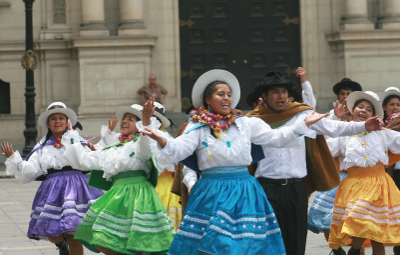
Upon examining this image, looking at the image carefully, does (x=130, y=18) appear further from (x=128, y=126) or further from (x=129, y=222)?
(x=129, y=222)

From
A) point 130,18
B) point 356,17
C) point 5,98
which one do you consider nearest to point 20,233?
point 130,18

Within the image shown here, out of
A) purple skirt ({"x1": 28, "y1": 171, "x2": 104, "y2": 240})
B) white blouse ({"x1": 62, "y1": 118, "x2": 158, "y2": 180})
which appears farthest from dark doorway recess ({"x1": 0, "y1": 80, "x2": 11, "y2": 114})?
white blouse ({"x1": 62, "y1": 118, "x2": 158, "y2": 180})

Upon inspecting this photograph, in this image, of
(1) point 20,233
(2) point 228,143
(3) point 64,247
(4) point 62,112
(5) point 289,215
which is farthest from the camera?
(1) point 20,233

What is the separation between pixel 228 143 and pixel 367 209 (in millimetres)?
2005

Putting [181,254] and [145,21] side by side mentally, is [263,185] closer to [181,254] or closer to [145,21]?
[181,254]

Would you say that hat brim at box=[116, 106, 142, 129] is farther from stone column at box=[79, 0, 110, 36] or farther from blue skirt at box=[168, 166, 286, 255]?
stone column at box=[79, 0, 110, 36]

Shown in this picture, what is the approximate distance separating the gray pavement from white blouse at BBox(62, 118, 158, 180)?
1.69 meters

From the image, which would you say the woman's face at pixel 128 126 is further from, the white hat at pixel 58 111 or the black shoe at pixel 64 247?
the black shoe at pixel 64 247

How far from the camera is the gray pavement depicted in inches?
318

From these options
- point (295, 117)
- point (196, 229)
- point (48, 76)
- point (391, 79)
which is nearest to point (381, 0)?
point (391, 79)

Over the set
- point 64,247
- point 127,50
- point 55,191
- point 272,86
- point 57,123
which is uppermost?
point 127,50

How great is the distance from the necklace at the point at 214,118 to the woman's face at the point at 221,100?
0.15 feet

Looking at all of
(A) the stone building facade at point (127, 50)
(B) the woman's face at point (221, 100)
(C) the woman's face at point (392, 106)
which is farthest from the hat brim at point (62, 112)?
(A) the stone building facade at point (127, 50)

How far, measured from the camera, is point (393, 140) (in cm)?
696
